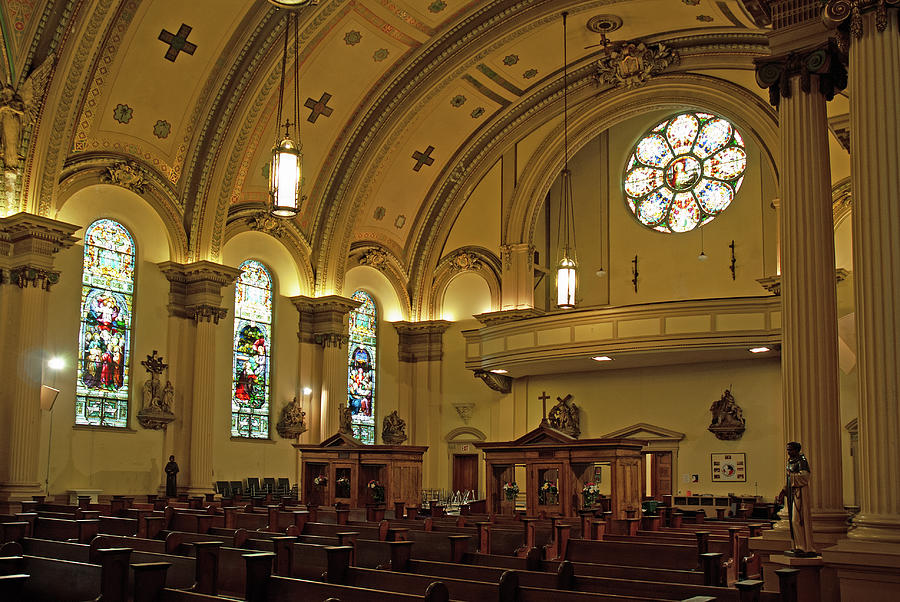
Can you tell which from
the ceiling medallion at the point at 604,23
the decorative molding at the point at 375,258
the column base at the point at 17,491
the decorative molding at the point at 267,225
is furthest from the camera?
the decorative molding at the point at 375,258

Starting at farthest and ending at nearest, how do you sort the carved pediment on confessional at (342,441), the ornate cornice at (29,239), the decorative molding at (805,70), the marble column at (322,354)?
the marble column at (322,354), the carved pediment on confessional at (342,441), the ornate cornice at (29,239), the decorative molding at (805,70)

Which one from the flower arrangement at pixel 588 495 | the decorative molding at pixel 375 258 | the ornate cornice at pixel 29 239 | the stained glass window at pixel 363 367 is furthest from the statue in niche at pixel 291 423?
the flower arrangement at pixel 588 495

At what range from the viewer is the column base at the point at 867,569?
617 centimetres

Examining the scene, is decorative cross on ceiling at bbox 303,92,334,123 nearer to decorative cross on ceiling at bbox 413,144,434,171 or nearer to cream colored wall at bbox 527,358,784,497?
decorative cross on ceiling at bbox 413,144,434,171

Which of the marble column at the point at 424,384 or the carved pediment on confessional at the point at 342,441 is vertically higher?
the marble column at the point at 424,384

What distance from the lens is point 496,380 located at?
24.1 metres

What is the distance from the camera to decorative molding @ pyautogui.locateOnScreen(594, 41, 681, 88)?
21.2m

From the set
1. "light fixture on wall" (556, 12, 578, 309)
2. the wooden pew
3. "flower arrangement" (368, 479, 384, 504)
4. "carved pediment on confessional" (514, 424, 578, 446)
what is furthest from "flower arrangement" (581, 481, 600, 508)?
the wooden pew

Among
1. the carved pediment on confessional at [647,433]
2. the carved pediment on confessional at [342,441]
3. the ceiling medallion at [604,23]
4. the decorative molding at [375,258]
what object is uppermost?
the ceiling medallion at [604,23]

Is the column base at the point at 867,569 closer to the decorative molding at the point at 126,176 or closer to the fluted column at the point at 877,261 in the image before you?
the fluted column at the point at 877,261

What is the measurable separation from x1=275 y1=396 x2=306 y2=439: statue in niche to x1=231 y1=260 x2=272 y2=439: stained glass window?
0.34 m

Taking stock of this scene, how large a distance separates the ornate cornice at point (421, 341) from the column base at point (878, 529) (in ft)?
62.2

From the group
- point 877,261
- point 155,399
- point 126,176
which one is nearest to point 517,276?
point 155,399

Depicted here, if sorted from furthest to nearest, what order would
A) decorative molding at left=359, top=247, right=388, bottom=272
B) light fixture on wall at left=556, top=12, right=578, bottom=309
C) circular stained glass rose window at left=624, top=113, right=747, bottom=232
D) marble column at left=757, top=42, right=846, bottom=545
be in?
decorative molding at left=359, top=247, right=388, bottom=272 → circular stained glass rose window at left=624, top=113, right=747, bottom=232 → light fixture on wall at left=556, top=12, right=578, bottom=309 → marble column at left=757, top=42, right=846, bottom=545
